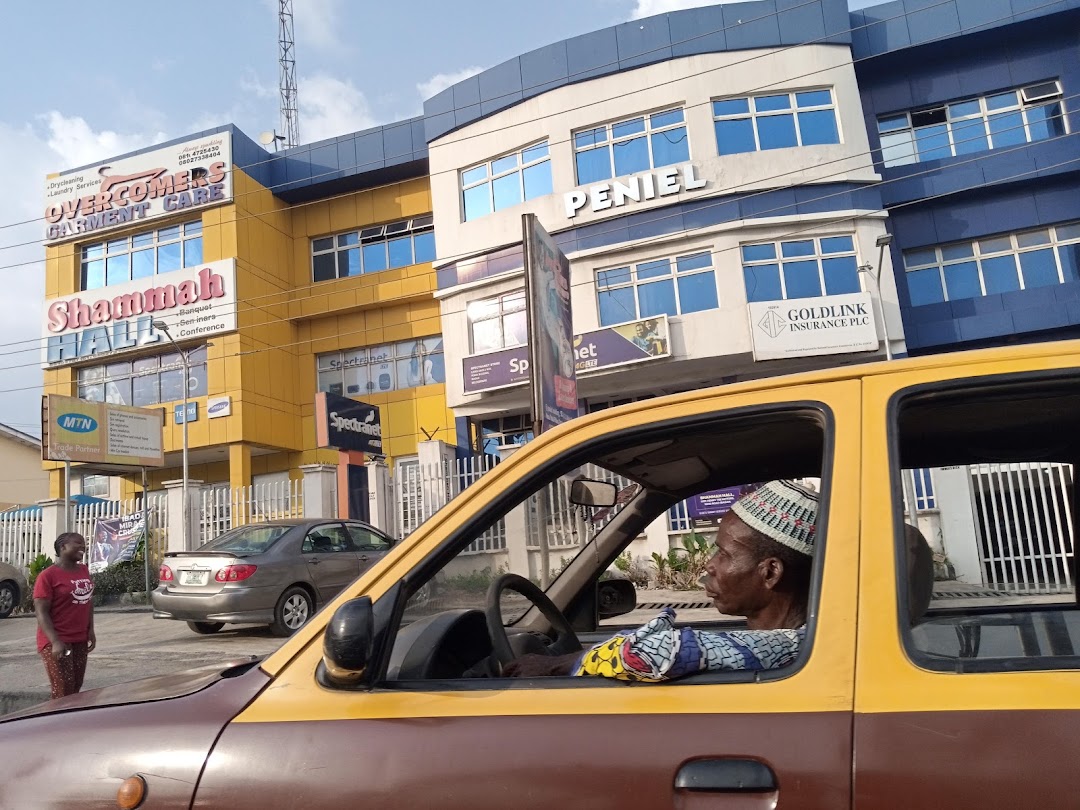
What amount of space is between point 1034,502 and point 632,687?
2.35 m

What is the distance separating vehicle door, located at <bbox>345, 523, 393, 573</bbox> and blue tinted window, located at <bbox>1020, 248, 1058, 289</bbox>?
18.0m

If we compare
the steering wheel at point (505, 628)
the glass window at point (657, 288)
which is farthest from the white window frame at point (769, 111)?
A: the steering wheel at point (505, 628)

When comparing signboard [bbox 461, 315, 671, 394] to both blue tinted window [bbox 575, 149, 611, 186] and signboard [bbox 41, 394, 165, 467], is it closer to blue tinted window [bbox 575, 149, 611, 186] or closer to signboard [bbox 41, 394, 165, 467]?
blue tinted window [bbox 575, 149, 611, 186]

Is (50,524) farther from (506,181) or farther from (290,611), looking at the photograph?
(506,181)

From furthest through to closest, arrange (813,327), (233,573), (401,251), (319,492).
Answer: (401,251)
(813,327)
(319,492)
(233,573)

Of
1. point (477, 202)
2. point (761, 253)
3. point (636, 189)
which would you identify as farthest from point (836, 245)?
point (477, 202)

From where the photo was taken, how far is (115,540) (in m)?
17.4

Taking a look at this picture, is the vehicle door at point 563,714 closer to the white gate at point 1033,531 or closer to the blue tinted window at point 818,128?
the white gate at point 1033,531

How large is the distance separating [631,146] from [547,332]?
36.9ft

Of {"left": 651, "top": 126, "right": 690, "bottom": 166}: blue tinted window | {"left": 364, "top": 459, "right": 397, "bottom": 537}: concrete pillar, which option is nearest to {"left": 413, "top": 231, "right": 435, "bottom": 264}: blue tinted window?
{"left": 651, "top": 126, "right": 690, "bottom": 166}: blue tinted window

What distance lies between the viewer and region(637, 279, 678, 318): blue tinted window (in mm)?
19969

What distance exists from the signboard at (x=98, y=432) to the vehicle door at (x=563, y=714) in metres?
20.9

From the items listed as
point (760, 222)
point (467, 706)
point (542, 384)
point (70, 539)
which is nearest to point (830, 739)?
point (467, 706)

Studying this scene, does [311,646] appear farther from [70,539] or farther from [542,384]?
[542,384]
